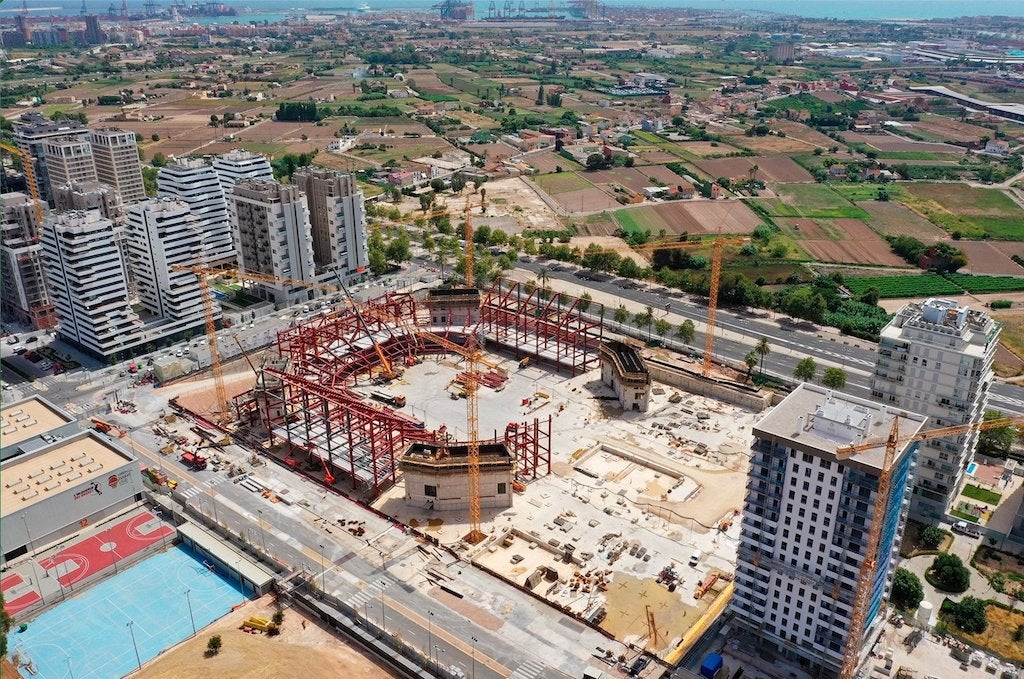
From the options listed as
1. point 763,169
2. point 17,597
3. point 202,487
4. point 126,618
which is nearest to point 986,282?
point 763,169

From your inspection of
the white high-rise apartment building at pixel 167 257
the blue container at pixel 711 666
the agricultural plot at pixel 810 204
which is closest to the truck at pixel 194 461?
the white high-rise apartment building at pixel 167 257

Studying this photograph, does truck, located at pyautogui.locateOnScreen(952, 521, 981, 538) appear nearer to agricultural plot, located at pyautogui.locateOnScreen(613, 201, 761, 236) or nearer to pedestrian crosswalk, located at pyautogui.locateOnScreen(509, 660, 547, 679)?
pedestrian crosswalk, located at pyautogui.locateOnScreen(509, 660, 547, 679)

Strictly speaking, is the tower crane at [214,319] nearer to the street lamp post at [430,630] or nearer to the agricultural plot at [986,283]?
the street lamp post at [430,630]

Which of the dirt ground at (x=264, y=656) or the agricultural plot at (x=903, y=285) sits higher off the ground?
the agricultural plot at (x=903, y=285)

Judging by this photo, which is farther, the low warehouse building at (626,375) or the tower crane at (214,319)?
the tower crane at (214,319)

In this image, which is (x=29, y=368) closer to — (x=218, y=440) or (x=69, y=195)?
(x=69, y=195)

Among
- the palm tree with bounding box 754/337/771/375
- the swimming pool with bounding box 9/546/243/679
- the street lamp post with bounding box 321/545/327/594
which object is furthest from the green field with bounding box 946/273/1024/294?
the swimming pool with bounding box 9/546/243/679
